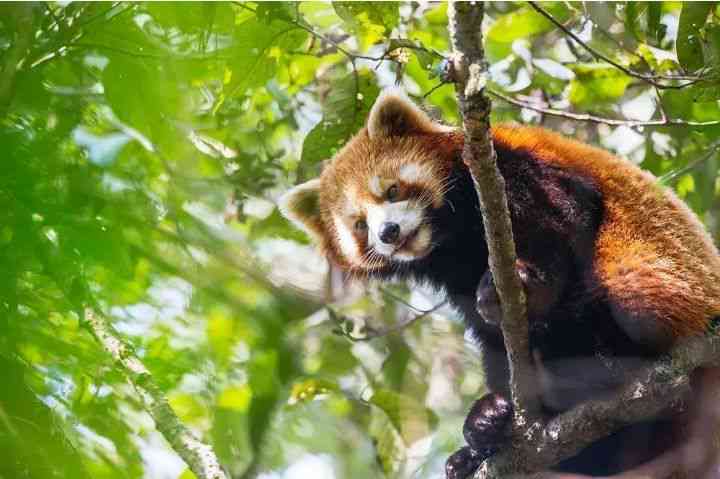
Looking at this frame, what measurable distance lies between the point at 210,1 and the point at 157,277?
35.5 inches

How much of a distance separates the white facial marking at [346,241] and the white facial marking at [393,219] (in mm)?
280

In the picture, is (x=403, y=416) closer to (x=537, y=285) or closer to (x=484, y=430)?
(x=484, y=430)

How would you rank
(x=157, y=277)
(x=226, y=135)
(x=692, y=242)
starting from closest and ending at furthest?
(x=157, y=277) → (x=692, y=242) → (x=226, y=135)

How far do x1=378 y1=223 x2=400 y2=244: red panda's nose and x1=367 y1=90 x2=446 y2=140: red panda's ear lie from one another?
0.54 metres

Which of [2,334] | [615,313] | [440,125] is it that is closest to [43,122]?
[2,334]

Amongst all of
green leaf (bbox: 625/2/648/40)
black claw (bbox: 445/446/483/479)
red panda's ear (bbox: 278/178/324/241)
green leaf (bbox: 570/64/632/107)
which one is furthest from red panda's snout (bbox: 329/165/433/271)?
green leaf (bbox: 570/64/632/107)

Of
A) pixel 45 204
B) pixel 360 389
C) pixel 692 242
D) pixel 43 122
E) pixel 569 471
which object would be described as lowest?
pixel 360 389

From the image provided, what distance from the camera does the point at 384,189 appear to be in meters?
4.12

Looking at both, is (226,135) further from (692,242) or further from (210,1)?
(692,242)

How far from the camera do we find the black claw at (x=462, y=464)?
3.62 metres

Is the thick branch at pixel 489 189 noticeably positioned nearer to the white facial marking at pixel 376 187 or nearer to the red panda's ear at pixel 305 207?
the white facial marking at pixel 376 187

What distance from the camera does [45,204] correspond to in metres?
2.14

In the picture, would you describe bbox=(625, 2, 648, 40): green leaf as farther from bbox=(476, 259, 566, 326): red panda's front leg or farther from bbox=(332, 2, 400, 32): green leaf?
bbox=(476, 259, 566, 326): red panda's front leg

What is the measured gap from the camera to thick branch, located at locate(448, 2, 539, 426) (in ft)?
7.36
